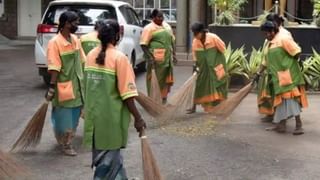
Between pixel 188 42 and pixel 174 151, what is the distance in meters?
9.35

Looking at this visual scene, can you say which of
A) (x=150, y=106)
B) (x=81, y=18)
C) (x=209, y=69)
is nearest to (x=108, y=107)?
(x=150, y=106)

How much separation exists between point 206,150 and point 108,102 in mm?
2582

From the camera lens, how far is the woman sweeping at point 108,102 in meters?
4.98

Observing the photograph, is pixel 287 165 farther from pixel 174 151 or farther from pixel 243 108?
pixel 243 108

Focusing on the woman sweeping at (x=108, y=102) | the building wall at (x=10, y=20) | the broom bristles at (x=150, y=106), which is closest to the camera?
the woman sweeping at (x=108, y=102)

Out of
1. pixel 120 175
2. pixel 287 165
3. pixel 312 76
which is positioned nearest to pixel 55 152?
pixel 120 175

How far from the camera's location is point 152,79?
9.31 m

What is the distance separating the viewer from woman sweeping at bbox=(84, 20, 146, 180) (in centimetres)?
498

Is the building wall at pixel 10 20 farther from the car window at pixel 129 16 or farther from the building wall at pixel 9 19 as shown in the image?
the car window at pixel 129 16

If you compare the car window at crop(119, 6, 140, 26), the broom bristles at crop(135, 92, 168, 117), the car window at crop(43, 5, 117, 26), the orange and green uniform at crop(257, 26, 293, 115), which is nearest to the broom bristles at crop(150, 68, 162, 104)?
the orange and green uniform at crop(257, 26, 293, 115)

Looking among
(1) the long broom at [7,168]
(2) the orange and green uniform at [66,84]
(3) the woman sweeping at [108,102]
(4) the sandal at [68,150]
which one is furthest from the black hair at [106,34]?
(4) the sandal at [68,150]

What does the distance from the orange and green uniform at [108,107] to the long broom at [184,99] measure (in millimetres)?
3636

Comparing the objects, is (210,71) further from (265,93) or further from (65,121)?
(65,121)

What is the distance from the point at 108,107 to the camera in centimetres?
504
